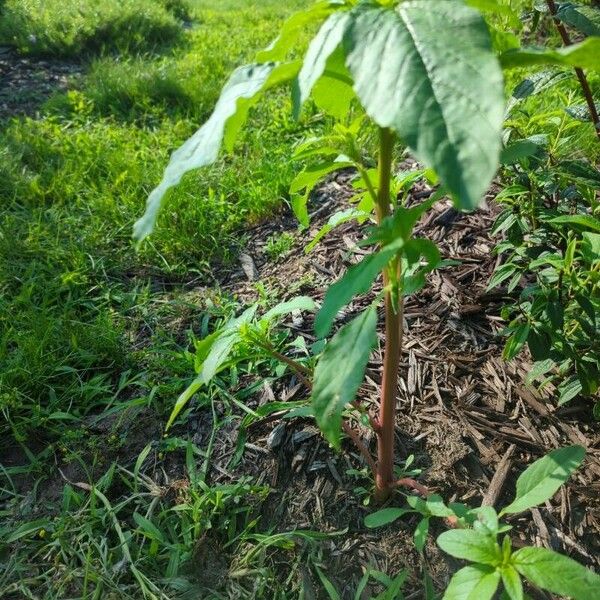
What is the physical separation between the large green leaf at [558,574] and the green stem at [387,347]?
0.39 meters

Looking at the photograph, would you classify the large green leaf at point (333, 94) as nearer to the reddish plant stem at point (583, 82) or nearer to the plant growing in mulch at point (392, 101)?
the plant growing in mulch at point (392, 101)

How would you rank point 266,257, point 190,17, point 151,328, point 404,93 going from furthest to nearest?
point 190,17, point 266,257, point 151,328, point 404,93

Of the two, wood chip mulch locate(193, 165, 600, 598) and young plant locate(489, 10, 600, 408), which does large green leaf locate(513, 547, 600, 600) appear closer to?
wood chip mulch locate(193, 165, 600, 598)

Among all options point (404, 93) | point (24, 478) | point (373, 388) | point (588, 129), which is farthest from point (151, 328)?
point (588, 129)

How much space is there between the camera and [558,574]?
3.11 feet

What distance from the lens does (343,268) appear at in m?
2.22

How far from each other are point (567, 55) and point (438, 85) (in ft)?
0.61

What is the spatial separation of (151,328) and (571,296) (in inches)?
57.2

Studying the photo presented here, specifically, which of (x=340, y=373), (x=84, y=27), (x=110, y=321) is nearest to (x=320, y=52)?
(x=340, y=373)

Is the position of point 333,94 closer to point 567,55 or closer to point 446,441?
point 567,55

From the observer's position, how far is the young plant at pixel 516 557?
0.94m

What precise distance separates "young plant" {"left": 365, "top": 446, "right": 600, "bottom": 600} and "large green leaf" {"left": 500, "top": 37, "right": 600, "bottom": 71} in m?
0.71

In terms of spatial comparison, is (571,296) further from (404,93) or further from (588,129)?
(588,129)

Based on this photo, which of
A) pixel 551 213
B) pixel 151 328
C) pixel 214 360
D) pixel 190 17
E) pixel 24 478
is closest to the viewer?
pixel 214 360
